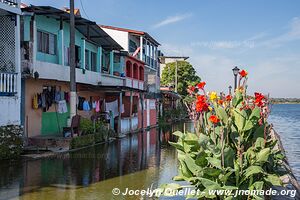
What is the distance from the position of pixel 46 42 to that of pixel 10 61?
3.82 m

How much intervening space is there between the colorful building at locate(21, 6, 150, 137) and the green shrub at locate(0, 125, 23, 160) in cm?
234

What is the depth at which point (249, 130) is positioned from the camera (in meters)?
5.48

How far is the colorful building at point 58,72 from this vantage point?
48.5 feet

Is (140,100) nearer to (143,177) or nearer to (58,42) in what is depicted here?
(58,42)

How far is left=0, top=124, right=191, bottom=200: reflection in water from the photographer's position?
8102mm

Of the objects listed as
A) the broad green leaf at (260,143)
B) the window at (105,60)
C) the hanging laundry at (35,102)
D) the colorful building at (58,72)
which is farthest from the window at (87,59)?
the broad green leaf at (260,143)

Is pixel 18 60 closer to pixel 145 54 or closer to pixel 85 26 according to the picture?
pixel 85 26

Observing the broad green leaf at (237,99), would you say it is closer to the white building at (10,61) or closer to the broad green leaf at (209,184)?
the broad green leaf at (209,184)

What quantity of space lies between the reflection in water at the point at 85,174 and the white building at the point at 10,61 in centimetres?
Result: 189

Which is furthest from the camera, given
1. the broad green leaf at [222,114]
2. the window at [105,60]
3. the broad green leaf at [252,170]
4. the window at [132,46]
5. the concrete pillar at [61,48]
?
the window at [132,46]

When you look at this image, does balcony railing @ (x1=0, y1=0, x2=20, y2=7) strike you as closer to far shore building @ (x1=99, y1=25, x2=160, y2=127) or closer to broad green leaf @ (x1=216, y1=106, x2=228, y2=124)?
broad green leaf @ (x1=216, y1=106, x2=228, y2=124)

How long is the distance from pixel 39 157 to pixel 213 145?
343 inches

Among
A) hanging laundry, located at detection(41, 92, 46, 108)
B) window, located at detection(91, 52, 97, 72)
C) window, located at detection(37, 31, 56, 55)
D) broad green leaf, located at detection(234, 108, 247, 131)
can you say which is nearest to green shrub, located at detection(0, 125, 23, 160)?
hanging laundry, located at detection(41, 92, 46, 108)

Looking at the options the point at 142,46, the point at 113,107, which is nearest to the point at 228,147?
the point at 113,107
